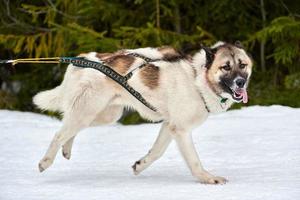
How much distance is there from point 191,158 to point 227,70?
2.70ft

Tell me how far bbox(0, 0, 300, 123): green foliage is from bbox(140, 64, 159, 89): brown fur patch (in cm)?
454

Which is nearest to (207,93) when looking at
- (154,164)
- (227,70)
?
(227,70)

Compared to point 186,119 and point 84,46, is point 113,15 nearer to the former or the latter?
point 84,46

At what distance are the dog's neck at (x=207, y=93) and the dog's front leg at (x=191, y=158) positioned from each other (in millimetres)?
328

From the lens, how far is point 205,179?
19.1ft

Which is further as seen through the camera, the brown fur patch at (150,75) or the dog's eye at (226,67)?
the brown fur patch at (150,75)

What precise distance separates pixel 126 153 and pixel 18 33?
19.5 feet

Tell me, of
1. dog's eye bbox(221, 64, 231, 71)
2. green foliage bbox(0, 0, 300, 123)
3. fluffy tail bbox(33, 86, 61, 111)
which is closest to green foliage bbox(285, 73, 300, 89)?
green foliage bbox(0, 0, 300, 123)

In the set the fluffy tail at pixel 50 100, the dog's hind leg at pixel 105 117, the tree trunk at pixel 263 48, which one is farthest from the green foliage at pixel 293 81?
the fluffy tail at pixel 50 100

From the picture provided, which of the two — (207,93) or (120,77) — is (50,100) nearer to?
(120,77)

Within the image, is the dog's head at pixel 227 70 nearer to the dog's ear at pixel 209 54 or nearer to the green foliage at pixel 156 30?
the dog's ear at pixel 209 54

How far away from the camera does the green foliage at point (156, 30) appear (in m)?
11.0

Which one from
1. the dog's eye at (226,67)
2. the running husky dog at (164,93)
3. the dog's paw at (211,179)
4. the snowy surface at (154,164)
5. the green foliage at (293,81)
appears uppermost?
the dog's eye at (226,67)

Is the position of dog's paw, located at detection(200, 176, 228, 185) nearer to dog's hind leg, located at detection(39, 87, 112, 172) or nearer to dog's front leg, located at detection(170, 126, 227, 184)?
dog's front leg, located at detection(170, 126, 227, 184)
